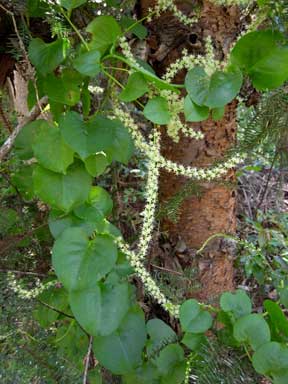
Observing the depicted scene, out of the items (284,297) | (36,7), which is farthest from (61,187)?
(284,297)

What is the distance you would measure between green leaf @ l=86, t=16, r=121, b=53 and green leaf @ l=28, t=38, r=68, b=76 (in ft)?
0.14

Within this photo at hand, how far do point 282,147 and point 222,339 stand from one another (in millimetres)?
347

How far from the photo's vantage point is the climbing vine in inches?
21.9

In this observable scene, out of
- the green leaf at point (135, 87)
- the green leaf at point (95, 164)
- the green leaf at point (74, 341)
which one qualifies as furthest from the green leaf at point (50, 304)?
the green leaf at point (135, 87)

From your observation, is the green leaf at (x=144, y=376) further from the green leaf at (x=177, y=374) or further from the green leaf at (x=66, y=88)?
the green leaf at (x=66, y=88)

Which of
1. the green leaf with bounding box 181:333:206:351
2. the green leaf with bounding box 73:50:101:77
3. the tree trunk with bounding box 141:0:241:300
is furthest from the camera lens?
the tree trunk with bounding box 141:0:241:300

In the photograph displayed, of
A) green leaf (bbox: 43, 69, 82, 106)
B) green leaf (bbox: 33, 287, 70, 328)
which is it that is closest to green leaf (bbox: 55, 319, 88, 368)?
green leaf (bbox: 33, 287, 70, 328)

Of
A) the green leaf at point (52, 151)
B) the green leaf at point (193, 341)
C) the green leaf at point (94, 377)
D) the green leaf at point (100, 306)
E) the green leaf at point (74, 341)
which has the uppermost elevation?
the green leaf at point (52, 151)

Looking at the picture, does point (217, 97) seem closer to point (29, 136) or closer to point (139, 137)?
point (139, 137)

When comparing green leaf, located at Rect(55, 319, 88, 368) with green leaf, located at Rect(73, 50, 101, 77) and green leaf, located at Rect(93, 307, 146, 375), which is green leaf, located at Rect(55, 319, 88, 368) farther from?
green leaf, located at Rect(73, 50, 101, 77)

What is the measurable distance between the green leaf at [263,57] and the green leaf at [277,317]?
0.94 ft

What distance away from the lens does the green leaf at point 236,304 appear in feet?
2.08

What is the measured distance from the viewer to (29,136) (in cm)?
67

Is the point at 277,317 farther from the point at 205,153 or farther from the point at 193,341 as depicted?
the point at 205,153
